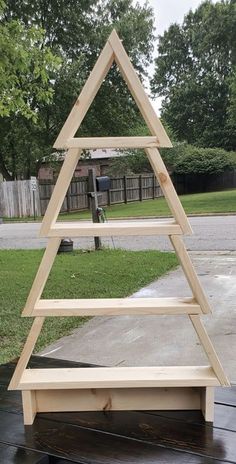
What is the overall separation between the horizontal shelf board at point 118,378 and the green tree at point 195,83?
1608 inches

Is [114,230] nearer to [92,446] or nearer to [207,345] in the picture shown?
[207,345]

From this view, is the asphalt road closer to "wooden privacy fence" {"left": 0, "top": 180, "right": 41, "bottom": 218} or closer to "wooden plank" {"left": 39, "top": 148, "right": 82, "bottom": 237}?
"wooden plank" {"left": 39, "top": 148, "right": 82, "bottom": 237}

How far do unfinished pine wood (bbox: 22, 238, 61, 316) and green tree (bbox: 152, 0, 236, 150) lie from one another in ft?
134

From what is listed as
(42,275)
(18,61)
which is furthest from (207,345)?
(18,61)

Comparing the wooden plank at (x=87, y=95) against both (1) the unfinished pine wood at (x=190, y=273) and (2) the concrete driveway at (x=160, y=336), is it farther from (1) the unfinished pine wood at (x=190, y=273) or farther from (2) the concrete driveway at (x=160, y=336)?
(2) the concrete driveway at (x=160, y=336)

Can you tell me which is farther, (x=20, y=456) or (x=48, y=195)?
(x=48, y=195)

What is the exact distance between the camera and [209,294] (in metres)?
5.60

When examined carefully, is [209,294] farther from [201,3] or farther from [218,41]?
[201,3]

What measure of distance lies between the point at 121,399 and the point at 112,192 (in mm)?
23544

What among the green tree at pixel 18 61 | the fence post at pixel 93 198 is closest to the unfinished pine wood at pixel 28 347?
the green tree at pixel 18 61

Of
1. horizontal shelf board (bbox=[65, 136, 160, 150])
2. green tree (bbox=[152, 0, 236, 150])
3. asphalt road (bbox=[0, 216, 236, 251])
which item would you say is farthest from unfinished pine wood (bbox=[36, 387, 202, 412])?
green tree (bbox=[152, 0, 236, 150])

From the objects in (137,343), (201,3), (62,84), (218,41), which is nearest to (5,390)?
(137,343)

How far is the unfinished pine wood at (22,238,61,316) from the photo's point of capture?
165cm

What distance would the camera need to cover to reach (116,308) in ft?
5.50
